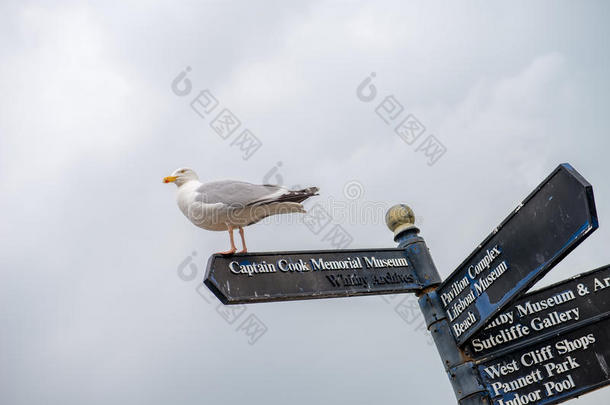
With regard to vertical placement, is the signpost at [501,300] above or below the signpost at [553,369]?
above

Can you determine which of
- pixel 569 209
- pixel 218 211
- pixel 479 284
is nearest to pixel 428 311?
pixel 479 284

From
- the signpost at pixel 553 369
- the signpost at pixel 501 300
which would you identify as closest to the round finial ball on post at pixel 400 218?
the signpost at pixel 501 300

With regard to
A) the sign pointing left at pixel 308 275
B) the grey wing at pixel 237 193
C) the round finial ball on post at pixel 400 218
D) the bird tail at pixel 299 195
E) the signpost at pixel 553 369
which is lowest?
the signpost at pixel 553 369

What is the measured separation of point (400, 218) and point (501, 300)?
0.98 m

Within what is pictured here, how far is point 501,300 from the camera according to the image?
7.47ft

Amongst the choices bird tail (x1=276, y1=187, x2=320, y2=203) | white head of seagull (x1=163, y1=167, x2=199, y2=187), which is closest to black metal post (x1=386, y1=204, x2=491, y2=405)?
bird tail (x1=276, y1=187, x2=320, y2=203)

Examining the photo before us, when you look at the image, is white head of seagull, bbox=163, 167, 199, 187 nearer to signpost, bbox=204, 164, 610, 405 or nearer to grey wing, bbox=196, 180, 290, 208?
grey wing, bbox=196, 180, 290, 208

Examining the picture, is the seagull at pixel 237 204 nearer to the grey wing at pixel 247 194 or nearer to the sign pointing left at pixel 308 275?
the grey wing at pixel 247 194

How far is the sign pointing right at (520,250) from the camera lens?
6.29 ft

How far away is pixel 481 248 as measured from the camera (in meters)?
2.48

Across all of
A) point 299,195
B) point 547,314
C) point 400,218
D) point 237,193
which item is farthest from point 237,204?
point 547,314

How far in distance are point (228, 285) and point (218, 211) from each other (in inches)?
24.4

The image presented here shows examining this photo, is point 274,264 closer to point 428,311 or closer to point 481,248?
point 428,311

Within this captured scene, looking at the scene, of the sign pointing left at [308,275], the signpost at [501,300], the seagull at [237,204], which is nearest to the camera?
the signpost at [501,300]
